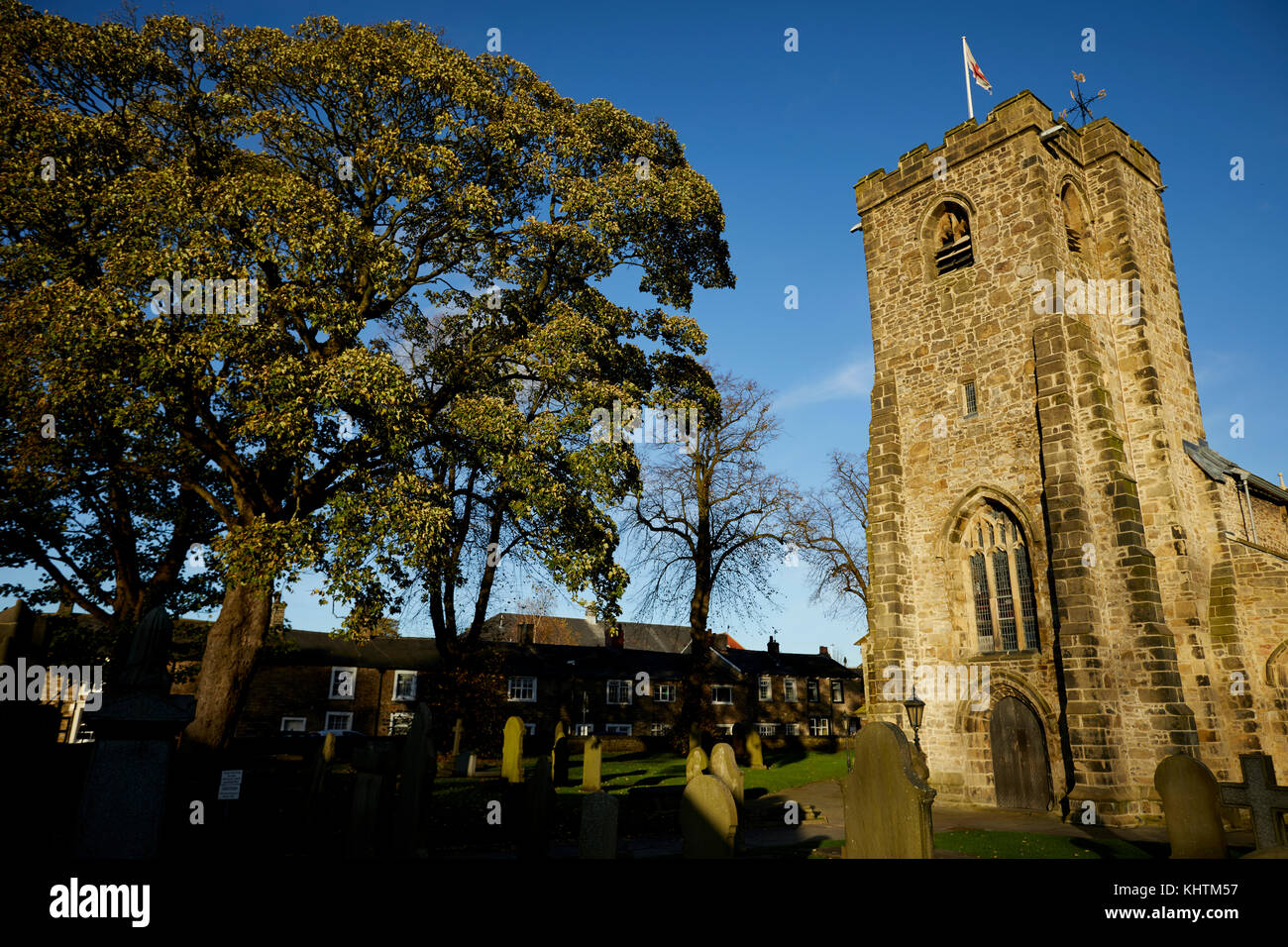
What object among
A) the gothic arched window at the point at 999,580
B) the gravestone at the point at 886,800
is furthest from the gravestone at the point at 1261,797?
the gothic arched window at the point at 999,580

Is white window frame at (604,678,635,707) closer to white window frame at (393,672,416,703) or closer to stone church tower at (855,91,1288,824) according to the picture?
white window frame at (393,672,416,703)

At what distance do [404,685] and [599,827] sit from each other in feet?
116

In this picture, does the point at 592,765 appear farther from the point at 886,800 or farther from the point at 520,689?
the point at 520,689

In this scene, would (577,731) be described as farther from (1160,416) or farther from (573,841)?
(1160,416)

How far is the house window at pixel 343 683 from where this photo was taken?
37.9 meters

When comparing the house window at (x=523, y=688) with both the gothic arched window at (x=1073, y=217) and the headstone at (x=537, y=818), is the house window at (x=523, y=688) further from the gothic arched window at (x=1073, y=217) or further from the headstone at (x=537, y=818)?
the gothic arched window at (x=1073, y=217)

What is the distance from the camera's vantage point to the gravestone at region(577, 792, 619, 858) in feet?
25.7

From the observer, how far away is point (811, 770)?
1059 inches

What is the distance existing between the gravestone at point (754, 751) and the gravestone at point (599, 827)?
22597 mm

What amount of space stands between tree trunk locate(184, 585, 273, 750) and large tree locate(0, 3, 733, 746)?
52mm

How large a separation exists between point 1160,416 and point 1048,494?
4.77 metres

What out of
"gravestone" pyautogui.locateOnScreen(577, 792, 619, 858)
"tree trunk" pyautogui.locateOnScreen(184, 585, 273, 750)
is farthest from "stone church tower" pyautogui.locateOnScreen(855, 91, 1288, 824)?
"tree trunk" pyautogui.locateOnScreen(184, 585, 273, 750)

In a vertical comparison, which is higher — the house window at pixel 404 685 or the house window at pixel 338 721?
the house window at pixel 404 685
